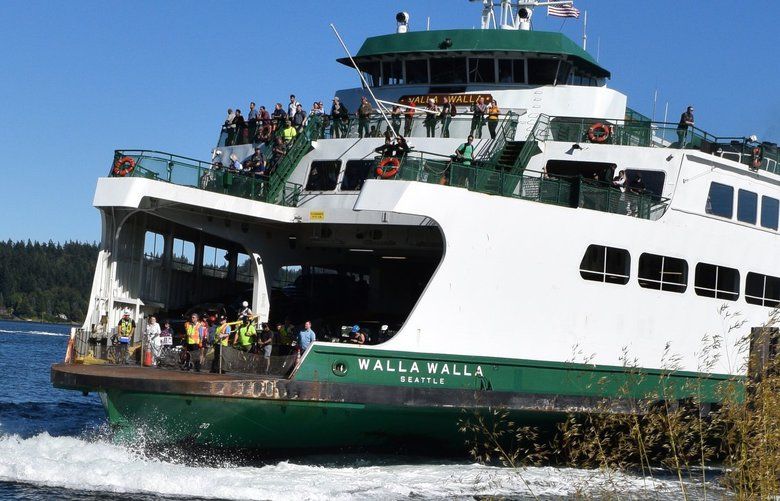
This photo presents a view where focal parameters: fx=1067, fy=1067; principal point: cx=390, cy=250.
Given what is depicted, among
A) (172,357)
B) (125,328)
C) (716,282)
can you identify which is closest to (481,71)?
(716,282)

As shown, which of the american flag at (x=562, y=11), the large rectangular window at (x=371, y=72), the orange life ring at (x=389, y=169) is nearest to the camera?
the orange life ring at (x=389, y=169)

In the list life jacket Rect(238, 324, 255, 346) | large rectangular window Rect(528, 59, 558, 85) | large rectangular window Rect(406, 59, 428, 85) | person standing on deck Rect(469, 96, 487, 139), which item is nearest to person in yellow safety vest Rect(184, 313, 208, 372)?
life jacket Rect(238, 324, 255, 346)

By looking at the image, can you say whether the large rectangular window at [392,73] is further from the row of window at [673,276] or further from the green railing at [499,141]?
the row of window at [673,276]

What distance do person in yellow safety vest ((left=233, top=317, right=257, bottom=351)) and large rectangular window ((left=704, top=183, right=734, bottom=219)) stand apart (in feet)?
24.7

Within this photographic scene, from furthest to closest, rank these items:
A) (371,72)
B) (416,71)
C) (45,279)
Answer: (45,279) < (371,72) < (416,71)

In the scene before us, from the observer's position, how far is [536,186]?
15453 millimetres

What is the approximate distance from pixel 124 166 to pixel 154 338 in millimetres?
2516

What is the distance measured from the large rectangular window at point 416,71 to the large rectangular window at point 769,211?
6.51 metres

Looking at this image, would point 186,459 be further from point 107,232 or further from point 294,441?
point 107,232

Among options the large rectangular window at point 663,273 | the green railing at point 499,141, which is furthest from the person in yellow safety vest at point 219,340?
the large rectangular window at point 663,273

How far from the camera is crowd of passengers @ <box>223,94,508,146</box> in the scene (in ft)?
57.3

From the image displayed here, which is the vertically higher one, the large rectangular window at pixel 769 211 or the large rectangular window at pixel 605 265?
the large rectangular window at pixel 769 211

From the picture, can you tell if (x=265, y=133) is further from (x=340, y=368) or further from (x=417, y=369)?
(x=417, y=369)

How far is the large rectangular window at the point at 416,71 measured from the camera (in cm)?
2016
